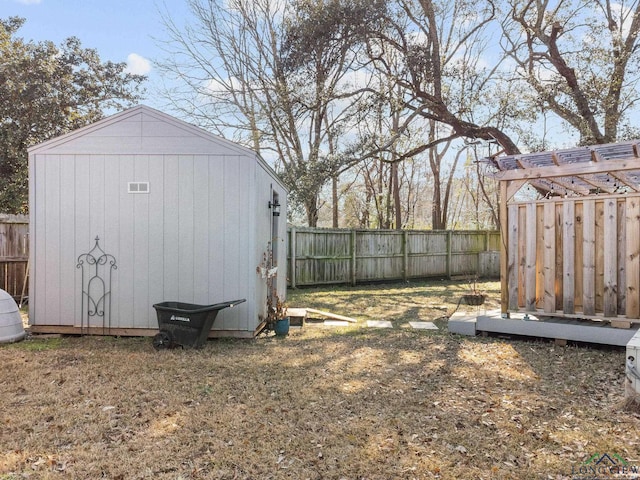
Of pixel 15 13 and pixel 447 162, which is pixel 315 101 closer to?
pixel 15 13

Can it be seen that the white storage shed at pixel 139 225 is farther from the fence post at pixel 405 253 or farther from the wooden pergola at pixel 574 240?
the fence post at pixel 405 253

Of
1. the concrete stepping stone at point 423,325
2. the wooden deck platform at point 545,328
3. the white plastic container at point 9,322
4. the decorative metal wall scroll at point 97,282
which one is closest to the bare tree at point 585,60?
Answer: the wooden deck platform at point 545,328

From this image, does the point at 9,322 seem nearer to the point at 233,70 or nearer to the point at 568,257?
the point at 568,257

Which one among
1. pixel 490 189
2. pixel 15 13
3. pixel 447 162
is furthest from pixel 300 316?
pixel 490 189

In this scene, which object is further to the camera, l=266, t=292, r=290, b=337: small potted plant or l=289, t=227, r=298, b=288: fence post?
l=289, t=227, r=298, b=288: fence post

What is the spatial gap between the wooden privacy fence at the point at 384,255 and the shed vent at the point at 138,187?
17.4 feet

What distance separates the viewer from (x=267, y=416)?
10.1ft

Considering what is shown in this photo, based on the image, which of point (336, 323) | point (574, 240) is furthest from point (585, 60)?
point (336, 323)

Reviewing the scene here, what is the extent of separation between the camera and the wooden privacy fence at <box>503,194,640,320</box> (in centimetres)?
505

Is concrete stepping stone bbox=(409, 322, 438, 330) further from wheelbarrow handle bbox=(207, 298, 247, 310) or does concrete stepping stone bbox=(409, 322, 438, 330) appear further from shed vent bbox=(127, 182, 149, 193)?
shed vent bbox=(127, 182, 149, 193)

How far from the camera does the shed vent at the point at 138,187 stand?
5438 millimetres

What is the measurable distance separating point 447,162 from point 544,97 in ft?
35.3

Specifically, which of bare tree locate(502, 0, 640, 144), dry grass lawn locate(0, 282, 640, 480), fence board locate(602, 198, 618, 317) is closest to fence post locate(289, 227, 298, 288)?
dry grass lawn locate(0, 282, 640, 480)

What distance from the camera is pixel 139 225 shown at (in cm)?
546
